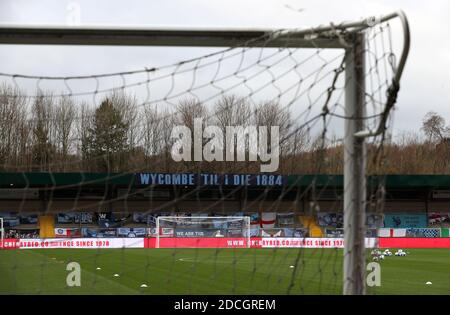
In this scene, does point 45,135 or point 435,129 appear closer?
point 45,135

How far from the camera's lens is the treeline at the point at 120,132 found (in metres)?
6.10

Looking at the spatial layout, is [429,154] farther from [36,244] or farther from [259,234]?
[36,244]

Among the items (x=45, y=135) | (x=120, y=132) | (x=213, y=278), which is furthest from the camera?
(x=45, y=135)

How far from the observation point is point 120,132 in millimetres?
11852

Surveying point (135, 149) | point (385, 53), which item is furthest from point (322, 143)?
point (135, 149)

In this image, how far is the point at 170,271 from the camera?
15.4 m

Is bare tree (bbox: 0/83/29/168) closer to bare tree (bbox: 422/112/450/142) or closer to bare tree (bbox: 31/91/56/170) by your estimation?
bare tree (bbox: 31/91/56/170)

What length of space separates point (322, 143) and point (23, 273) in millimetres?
10859

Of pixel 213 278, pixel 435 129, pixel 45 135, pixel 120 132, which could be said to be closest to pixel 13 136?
pixel 45 135

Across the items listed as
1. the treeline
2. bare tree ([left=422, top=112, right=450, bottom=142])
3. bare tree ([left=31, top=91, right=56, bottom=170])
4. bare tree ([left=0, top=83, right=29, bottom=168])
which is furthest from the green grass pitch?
bare tree ([left=422, top=112, right=450, bottom=142])

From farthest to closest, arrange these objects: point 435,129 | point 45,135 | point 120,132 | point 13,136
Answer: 1. point 435,129
2. point 13,136
3. point 45,135
4. point 120,132

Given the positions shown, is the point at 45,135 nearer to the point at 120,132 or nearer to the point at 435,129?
the point at 120,132

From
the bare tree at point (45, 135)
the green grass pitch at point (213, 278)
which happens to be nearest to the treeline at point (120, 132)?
the bare tree at point (45, 135)
